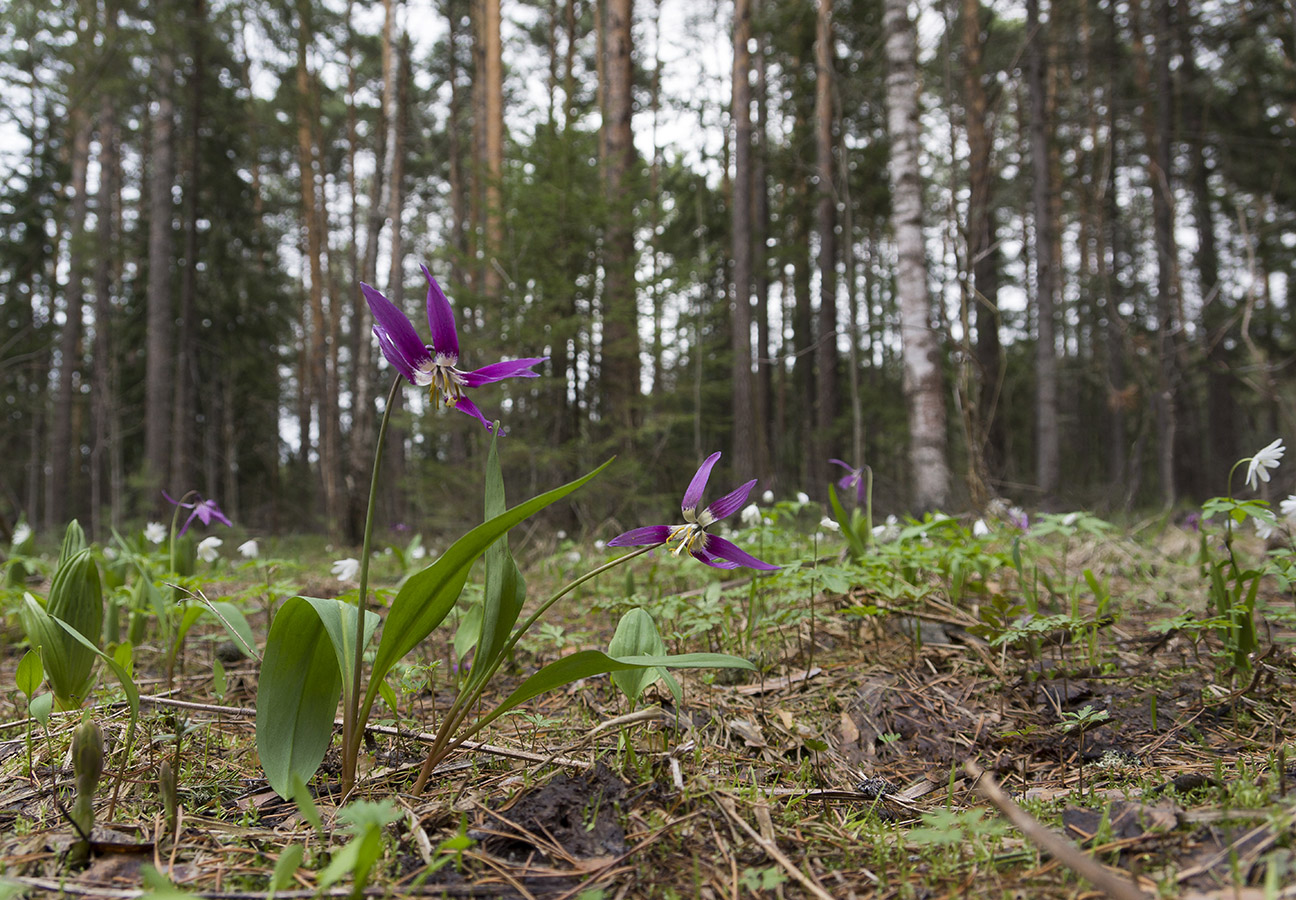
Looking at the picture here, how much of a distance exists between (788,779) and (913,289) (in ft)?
17.6

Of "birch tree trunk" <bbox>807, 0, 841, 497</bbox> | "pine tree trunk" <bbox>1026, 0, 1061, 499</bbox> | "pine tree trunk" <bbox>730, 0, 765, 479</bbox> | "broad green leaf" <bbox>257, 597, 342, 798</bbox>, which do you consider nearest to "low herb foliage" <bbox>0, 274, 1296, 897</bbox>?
"broad green leaf" <bbox>257, 597, 342, 798</bbox>

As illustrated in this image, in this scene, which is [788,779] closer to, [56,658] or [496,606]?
[496,606]

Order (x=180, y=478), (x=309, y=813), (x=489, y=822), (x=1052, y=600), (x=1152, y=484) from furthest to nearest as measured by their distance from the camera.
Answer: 1. (x=1152, y=484)
2. (x=180, y=478)
3. (x=1052, y=600)
4. (x=489, y=822)
5. (x=309, y=813)

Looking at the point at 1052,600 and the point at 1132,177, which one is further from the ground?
the point at 1132,177

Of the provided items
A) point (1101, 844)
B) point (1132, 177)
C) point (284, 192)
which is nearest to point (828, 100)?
point (1132, 177)

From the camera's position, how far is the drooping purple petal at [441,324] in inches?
47.5

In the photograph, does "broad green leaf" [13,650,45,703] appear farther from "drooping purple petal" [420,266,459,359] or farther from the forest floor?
"drooping purple petal" [420,266,459,359]

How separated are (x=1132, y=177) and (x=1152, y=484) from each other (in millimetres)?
8919

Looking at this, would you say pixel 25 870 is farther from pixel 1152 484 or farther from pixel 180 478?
pixel 1152 484

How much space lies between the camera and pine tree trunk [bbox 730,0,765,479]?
981cm

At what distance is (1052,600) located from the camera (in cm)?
248

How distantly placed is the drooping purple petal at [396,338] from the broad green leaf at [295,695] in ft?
1.62

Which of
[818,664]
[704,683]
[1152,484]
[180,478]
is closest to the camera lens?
[704,683]

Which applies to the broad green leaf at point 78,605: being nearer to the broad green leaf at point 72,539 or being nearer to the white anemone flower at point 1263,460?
the broad green leaf at point 72,539
